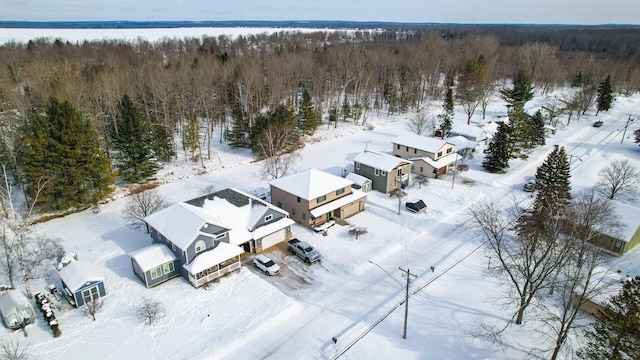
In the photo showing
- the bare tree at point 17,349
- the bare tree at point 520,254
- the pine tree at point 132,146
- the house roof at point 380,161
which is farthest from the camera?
the pine tree at point 132,146

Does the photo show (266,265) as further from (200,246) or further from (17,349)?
(17,349)

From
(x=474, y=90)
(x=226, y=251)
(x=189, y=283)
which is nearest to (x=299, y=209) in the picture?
(x=226, y=251)

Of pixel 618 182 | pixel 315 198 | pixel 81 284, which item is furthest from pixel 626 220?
pixel 81 284

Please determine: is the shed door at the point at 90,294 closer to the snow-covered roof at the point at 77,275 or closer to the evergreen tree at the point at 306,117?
the snow-covered roof at the point at 77,275

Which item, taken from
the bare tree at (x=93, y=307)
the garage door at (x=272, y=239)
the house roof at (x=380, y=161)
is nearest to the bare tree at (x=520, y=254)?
the house roof at (x=380, y=161)

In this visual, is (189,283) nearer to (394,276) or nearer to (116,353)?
(116,353)

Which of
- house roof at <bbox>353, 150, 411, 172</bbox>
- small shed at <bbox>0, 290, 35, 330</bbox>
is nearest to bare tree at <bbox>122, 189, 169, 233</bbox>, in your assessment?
small shed at <bbox>0, 290, 35, 330</bbox>
